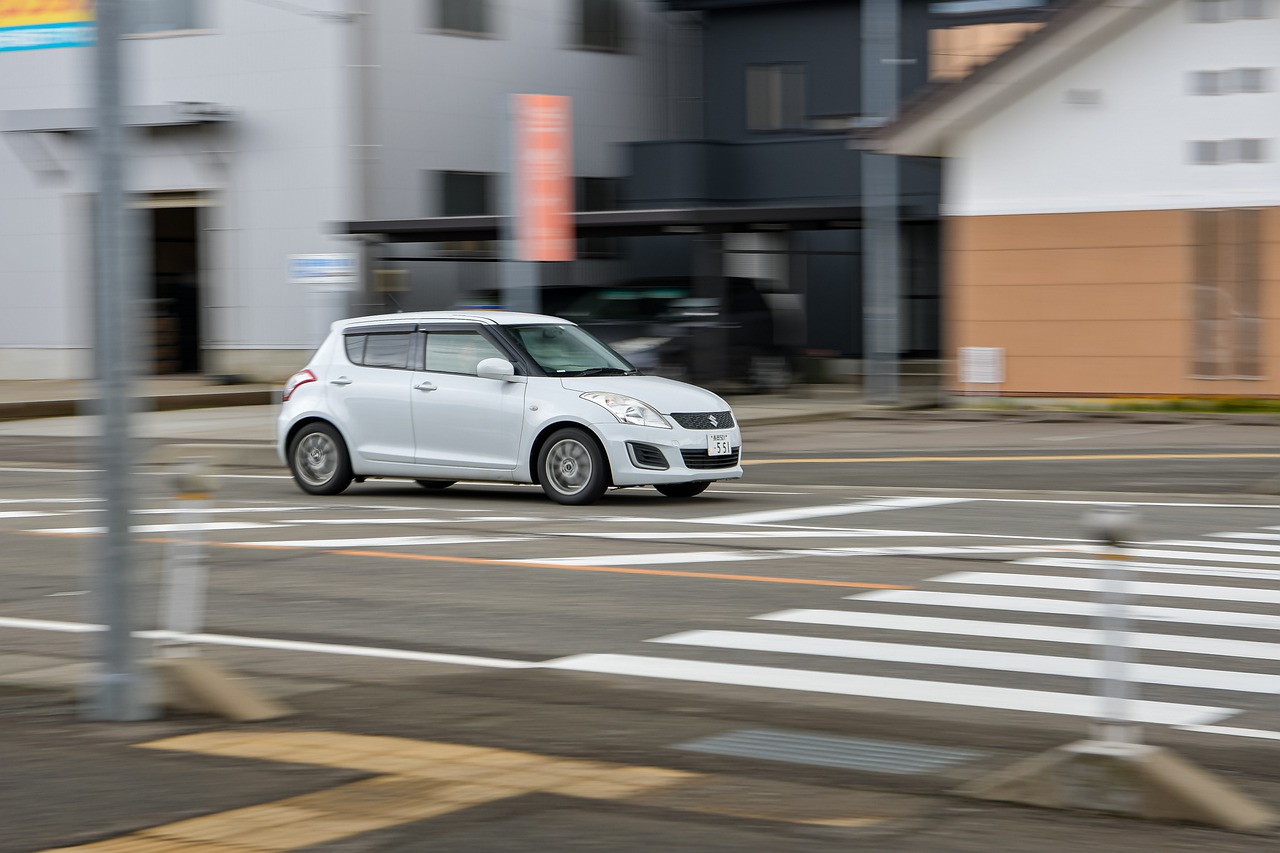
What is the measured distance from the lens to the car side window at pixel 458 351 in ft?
48.8

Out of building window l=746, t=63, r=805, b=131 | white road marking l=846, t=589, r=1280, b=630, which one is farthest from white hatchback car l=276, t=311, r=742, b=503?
building window l=746, t=63, r=805, b=131

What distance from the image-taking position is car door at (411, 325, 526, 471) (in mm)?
14570

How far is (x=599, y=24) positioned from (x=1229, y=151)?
52.9 feet

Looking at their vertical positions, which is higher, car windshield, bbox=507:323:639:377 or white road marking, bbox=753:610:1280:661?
car windshield, bbox=507:323:639:377

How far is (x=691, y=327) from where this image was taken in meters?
27.4

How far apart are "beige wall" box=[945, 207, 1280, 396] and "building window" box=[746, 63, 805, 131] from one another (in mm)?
10847

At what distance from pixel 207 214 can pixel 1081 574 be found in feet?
90.0

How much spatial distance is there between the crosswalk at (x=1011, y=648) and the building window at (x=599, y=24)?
2798 cm

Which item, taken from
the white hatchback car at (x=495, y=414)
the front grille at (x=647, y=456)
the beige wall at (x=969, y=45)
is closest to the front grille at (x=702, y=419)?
the white hatchback car at (x=495, y=414)

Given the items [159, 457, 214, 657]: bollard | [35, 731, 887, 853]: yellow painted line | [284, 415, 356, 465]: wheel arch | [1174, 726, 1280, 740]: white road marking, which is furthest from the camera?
[284, 415, 356, 465]: wheel arch

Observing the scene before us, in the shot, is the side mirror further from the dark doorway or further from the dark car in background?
the dark doorway

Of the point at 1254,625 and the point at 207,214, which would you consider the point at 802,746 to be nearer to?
the point at 1254,625

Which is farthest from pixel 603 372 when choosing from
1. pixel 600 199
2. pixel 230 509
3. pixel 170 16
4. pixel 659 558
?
pixel 600 199

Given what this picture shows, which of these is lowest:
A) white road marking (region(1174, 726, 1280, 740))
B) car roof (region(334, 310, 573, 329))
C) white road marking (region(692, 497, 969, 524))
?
white road marking (region(1174, 726, 1280, 740))
